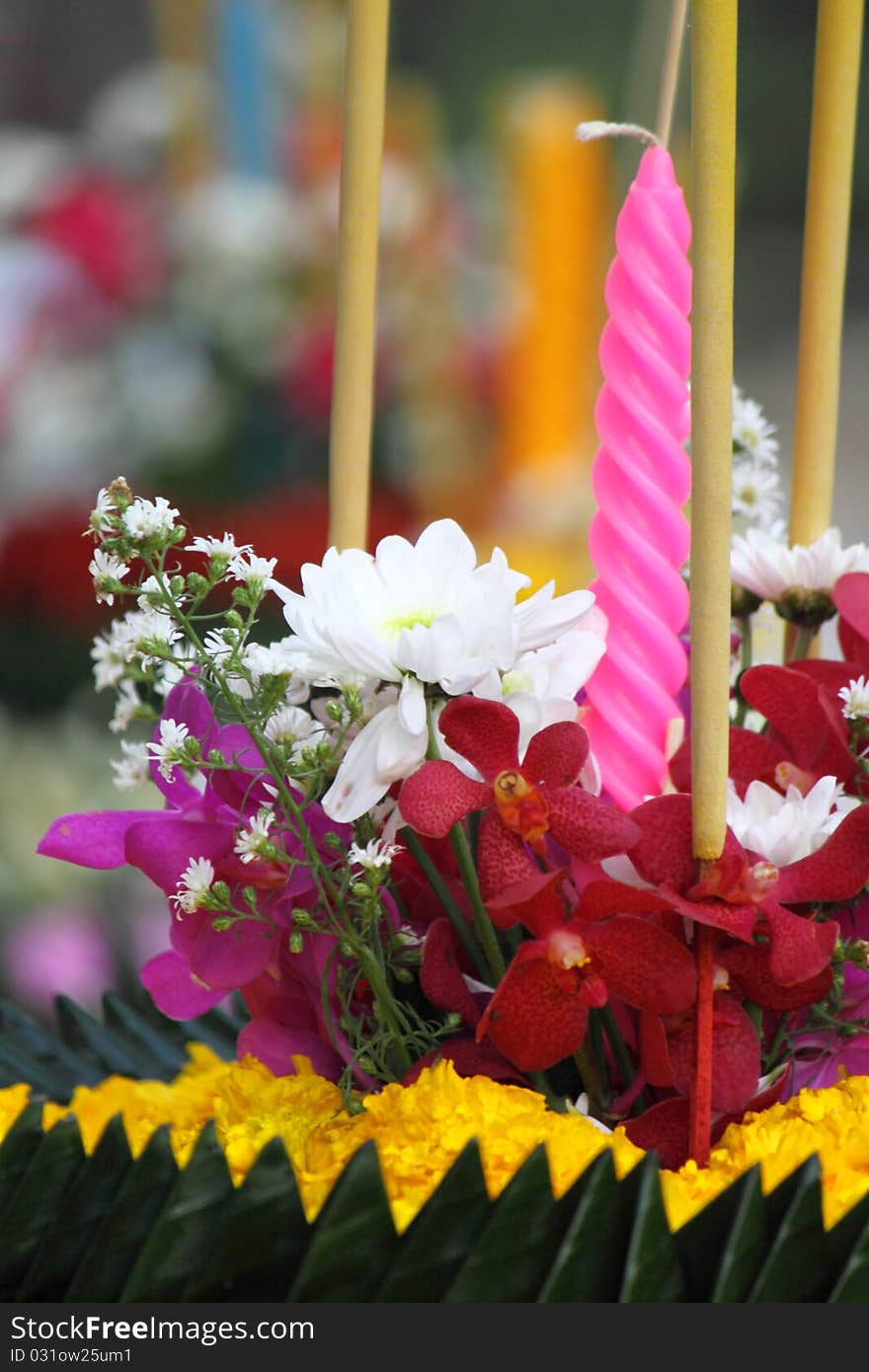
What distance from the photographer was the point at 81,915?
1307mm

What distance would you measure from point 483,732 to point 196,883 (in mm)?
76

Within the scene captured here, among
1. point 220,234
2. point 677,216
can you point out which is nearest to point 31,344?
point 220,234

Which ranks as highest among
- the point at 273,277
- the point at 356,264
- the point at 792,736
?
the point at 273,277

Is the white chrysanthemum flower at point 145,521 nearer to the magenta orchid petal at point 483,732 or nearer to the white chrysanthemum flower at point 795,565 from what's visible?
the magenta orchid petal at point 483,732

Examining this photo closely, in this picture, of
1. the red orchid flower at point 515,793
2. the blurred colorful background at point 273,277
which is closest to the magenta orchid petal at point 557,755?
the red orchid flower at point 515,793

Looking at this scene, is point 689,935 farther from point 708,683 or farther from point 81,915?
point 81,915

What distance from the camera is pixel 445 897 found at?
358 mm

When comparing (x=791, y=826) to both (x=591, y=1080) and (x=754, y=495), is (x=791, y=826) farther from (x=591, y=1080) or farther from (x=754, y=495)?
(x=754, y=495)

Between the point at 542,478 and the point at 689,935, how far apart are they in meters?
0.95

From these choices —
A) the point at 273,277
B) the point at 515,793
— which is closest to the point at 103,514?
the point at 515,793

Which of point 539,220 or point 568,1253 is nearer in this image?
point 568,1253

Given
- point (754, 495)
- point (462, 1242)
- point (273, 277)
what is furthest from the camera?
point (273, 277)

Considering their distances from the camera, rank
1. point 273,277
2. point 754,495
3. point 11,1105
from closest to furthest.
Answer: point 11,1105 → point 754,495 → point 273,277

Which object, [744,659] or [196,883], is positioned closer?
[196,883]
